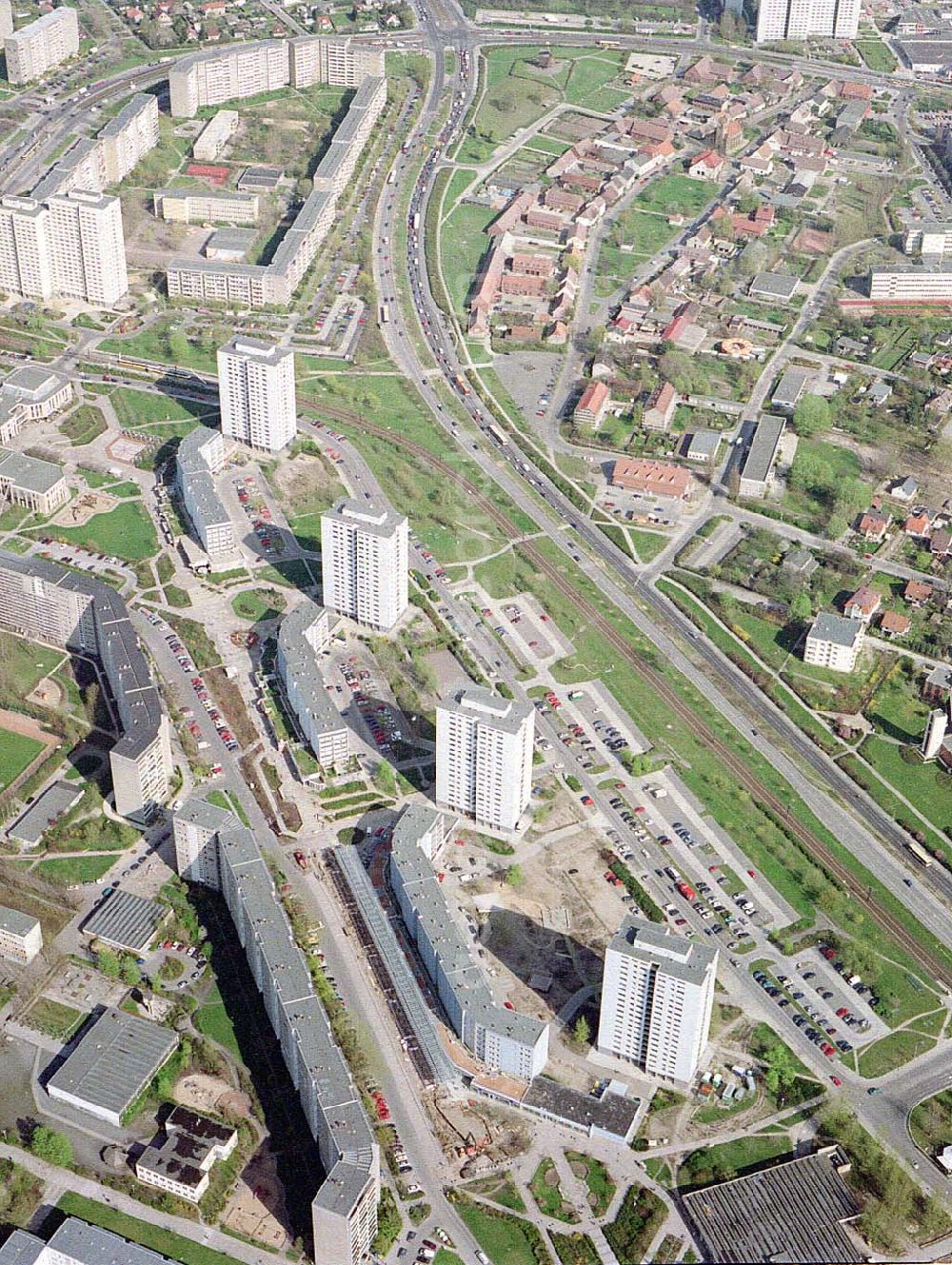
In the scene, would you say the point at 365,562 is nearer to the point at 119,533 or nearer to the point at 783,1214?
the point at 119,533

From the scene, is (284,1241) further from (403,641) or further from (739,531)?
(739,531)

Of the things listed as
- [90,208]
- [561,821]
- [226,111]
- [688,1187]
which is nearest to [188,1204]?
[688,1187]

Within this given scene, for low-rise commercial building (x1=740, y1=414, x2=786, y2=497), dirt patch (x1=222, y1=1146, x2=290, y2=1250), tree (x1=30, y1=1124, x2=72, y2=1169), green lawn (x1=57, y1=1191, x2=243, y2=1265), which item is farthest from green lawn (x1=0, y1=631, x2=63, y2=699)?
low-rise commercial building (x1=740, y1=414, x2=786, y2=497)

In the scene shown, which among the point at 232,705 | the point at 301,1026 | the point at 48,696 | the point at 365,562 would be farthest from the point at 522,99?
the point at 301,1026

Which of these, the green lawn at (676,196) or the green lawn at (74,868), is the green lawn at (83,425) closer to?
the green lawn at (74,868)

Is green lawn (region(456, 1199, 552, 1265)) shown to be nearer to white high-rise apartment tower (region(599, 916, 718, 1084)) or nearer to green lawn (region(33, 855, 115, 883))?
white high-rise apartment tower (region(599, 916, 718, 1084))

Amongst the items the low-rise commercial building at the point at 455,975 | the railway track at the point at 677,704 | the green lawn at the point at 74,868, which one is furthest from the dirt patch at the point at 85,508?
the low-rise commercial building at the point at 455,975
